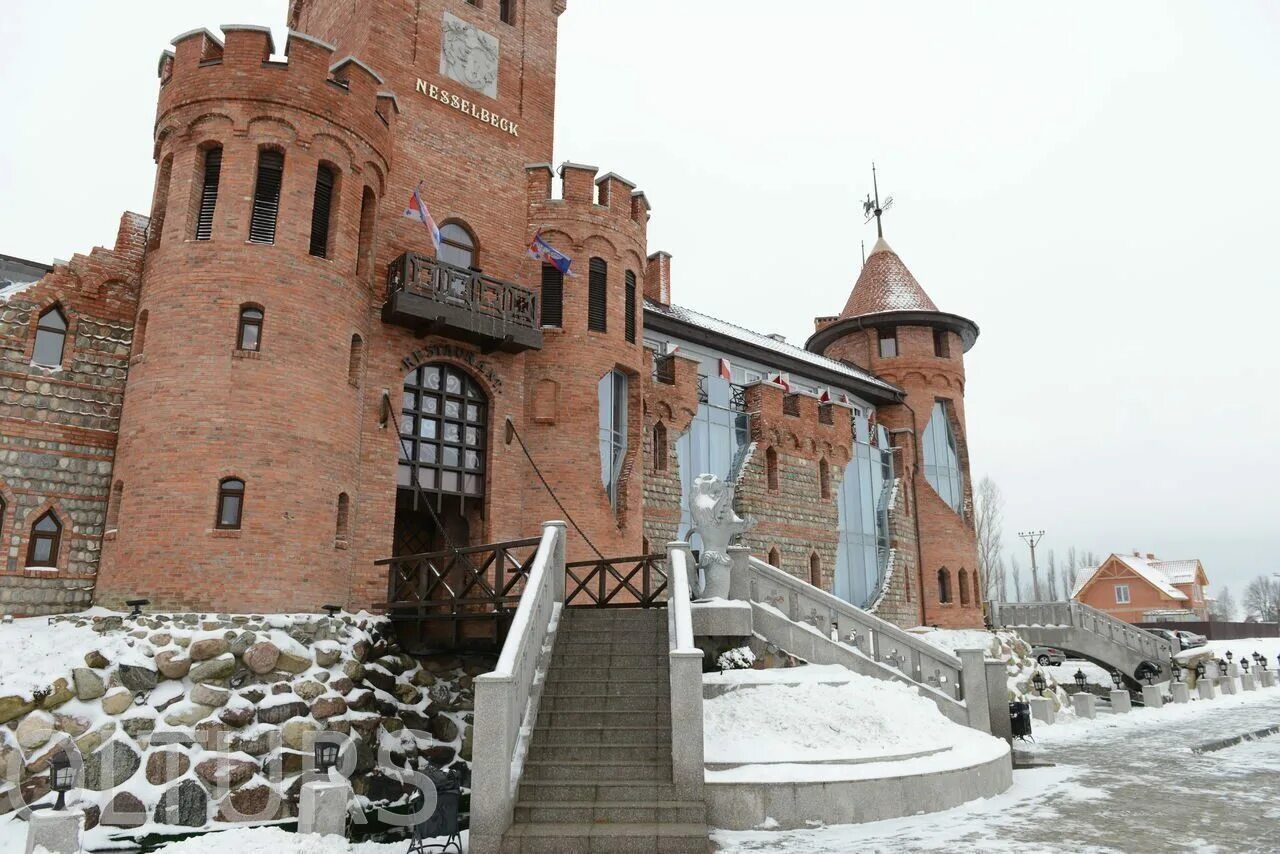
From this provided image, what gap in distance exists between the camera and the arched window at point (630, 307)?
67.2ft

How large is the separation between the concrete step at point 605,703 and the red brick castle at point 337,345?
495cm

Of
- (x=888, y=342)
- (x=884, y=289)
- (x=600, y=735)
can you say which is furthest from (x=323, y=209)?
(x=884, y=289)

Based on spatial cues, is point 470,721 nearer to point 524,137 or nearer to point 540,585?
point 540,585

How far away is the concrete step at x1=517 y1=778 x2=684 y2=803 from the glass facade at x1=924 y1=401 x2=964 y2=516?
25.1 meters

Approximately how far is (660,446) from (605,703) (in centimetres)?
1300

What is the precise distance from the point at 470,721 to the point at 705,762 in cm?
575

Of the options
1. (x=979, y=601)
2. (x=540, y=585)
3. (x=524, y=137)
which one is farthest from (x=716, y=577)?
(x=979, y=601)

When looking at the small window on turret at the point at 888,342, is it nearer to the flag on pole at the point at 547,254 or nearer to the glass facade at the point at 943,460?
the glass facade at the point at 943,460

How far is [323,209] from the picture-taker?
15445mm

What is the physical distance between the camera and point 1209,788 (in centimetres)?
1188

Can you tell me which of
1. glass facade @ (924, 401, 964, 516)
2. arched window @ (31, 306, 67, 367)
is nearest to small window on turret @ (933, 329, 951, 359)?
glass facade @ (924, 401, 964, 516)

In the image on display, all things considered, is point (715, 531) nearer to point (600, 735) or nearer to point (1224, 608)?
point (600, 735)

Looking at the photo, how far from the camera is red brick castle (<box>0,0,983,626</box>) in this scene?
1352 centimetres

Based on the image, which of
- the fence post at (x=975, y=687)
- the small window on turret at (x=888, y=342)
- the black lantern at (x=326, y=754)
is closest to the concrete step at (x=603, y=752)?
the black lantern at (x=326, y=754)
